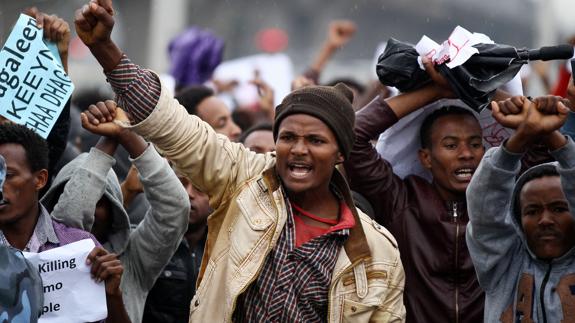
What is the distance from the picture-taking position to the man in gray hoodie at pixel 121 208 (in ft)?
Result: 18.6

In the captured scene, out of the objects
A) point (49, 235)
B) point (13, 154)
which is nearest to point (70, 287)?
point (49, 235)

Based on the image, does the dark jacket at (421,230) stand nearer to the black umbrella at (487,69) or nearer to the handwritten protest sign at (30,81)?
the black umbrella at (487,69)

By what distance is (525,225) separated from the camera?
5.53 m

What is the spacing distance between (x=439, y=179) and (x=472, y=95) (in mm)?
580

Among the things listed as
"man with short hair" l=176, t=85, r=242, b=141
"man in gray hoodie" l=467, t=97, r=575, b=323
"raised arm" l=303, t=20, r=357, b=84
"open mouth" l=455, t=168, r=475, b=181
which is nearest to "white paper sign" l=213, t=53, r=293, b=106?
"raised arm" l=303, t=20, r=357, b=84

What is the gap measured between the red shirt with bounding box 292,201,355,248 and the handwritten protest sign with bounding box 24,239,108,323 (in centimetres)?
84

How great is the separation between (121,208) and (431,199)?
1.44 meters

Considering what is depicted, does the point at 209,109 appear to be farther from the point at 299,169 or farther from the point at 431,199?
the point at 299,169

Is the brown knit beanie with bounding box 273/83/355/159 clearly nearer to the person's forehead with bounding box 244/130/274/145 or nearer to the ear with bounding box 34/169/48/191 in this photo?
the ear with bounding box 34/169/48/191

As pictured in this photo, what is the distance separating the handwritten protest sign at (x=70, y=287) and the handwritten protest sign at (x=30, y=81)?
62 cm

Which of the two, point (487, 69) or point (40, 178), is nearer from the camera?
point (40, 178)

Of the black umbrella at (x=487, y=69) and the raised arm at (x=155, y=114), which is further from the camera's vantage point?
the black umbrella at (x=487, y=69)

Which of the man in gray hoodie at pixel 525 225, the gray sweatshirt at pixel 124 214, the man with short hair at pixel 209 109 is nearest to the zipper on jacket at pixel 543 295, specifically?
the man in gray hoodie at pixel 525 225

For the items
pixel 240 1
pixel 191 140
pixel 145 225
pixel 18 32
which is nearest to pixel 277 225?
pixel 191 140
